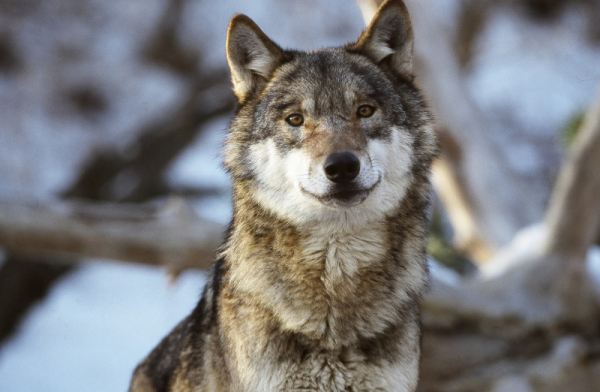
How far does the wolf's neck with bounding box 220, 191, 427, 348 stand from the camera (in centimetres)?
290

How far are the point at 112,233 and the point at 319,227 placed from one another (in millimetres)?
4062

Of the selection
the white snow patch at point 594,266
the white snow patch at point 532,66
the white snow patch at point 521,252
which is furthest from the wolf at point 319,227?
the white snow patch at point 532,66

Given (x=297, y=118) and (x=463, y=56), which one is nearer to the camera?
(x=297, y=118)

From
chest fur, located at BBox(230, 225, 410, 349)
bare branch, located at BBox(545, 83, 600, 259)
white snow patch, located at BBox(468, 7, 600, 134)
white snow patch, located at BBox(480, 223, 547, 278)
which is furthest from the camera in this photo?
white snow patch, located at BBox(468, 7, 600, 134)

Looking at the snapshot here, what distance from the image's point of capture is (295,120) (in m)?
3.10

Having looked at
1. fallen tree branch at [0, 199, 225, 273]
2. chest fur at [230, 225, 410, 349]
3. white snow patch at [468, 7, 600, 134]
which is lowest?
chest fur at [230, 225, 410, 349]

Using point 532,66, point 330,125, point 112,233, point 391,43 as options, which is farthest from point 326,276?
point 532,66

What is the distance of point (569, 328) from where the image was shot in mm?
6309

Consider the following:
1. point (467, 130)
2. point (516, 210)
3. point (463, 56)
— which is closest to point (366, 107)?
point (467, 130)

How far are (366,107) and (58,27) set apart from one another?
40.1 feet

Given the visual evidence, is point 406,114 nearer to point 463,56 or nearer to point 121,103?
point 463,56

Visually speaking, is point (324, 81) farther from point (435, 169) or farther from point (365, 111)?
point (435, 169)

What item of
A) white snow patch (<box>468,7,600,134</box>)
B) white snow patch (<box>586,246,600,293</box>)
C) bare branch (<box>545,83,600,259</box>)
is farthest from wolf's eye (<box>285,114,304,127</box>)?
white snow patch (<box>468,7,600,134</box>)

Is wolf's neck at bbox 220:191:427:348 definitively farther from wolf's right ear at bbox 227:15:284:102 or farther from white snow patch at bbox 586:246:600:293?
white snow patch at bbox 586:246:600:293
